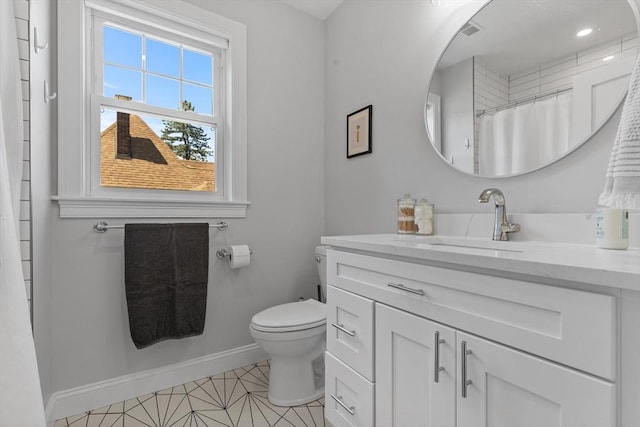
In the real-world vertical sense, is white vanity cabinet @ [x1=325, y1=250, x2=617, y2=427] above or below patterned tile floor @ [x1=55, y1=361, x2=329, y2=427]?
above

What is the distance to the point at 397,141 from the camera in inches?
69.3

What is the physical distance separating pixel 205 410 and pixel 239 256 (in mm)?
803

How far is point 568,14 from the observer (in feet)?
3.66

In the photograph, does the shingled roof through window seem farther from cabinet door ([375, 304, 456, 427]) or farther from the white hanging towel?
the white hanging towel

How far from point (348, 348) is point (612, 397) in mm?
763

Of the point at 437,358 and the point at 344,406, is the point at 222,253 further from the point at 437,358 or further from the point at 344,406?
the point at 437,358

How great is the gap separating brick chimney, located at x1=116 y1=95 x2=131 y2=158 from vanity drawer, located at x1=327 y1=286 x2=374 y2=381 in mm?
1400

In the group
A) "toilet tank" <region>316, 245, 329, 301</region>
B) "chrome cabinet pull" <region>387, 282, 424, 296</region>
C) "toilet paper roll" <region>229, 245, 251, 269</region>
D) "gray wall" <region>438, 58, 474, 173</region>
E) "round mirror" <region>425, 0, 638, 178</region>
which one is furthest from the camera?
"toilet tank" <region>316, 245, 329, 301</region>

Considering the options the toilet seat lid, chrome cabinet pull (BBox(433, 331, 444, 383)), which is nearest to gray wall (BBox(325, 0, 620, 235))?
the toilet seat lid

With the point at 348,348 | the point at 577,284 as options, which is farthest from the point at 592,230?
the point at 348,348

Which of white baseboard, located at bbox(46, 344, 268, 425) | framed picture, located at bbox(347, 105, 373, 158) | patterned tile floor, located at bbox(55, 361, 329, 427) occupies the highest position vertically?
framed picture, located at bbox(347, 105, 373, 158)

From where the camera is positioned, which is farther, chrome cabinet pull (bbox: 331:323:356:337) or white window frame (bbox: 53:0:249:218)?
white window frame (bbox: 53:0:249:218)

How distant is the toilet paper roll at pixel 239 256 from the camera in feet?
6.19

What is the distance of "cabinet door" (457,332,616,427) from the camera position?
577mm
